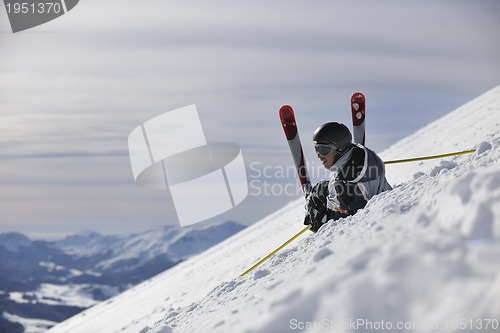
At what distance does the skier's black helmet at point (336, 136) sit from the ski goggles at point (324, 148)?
46 mm

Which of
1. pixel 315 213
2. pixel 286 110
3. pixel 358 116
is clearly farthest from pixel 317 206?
pixel 358 116

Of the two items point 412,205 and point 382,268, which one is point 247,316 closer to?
point 382,268

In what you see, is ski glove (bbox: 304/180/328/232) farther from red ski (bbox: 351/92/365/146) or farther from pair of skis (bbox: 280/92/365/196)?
red ski (bbox: 351/92/365/146)

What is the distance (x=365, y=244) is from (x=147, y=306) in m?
15.3

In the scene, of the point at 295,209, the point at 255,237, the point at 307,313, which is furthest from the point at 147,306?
the point at 307,313

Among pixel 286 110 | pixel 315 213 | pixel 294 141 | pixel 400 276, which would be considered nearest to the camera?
pixel 400 276

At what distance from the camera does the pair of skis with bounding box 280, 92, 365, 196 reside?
31.2 feet

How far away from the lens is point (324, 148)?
7.82m

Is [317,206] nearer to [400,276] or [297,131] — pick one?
[297,131]

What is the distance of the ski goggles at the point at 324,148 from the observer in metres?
7.77

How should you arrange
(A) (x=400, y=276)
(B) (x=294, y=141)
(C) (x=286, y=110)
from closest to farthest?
1. (A) (x=400, y=276)
2. (C) (x=286, y=110)
3. (B) (x=294, y=141)

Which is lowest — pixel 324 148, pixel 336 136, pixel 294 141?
pixel 294 141

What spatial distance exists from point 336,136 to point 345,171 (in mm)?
564

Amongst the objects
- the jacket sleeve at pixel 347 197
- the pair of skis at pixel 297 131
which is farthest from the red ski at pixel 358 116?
the jacket sleeve at pixel 347 197
